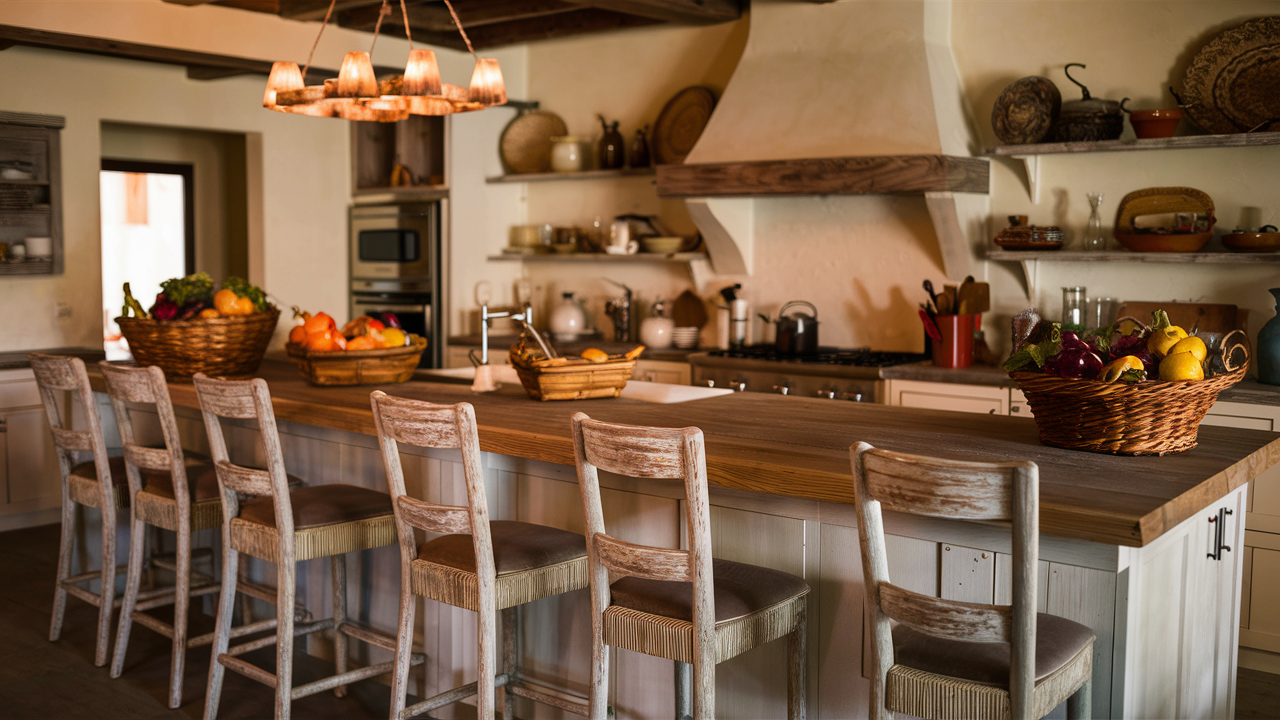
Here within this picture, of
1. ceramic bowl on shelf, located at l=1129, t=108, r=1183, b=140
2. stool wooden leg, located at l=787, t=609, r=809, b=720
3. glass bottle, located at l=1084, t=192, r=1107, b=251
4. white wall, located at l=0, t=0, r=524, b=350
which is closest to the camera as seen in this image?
stool wooden leg, located at l=787, t=609, r=809, b=720

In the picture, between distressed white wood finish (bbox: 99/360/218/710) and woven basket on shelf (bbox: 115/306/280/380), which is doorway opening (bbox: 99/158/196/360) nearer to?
woven basket on shelf (bbox: 115/306/280/380)

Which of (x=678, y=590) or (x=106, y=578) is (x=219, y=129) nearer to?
(x=106, y=578)

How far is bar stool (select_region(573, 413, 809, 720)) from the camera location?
203 cm

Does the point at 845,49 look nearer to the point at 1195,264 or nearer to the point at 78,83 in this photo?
the point at 1195,264

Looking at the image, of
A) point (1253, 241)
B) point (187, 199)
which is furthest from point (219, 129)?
point (1253, 241)

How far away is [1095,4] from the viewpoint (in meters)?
4.47

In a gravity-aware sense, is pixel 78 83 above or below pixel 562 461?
above

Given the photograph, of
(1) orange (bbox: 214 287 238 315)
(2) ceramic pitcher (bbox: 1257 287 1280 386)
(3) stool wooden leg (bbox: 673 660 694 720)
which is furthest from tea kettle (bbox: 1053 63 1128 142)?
(1) orange (bbox: 214 287 238 315)

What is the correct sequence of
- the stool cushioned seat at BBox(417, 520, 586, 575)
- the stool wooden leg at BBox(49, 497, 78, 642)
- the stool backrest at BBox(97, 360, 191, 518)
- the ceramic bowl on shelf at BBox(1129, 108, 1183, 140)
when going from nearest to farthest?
the stool cushioned seat at BBox(417, 520, 586, 575) → the stool backrest at BBox(97, 360, 191, 518) → the stool wooden leg at BBox(49, 497, 78, 642) → the ceramic bowl on shelf at BBox(1129, 108, 1183, 140)

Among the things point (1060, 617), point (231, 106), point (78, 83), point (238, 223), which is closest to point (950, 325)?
point (1060, 617)

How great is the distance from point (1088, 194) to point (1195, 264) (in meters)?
0.52

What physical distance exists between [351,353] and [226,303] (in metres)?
0.58

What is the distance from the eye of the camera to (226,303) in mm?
3672

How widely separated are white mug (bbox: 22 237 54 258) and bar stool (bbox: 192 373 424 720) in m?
3.38
